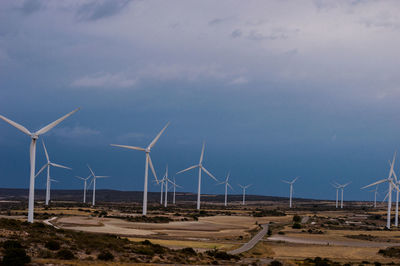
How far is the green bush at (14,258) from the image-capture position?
32594 millimetres

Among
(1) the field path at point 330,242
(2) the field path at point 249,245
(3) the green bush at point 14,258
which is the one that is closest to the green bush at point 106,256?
(3) the green bush at point 14,258

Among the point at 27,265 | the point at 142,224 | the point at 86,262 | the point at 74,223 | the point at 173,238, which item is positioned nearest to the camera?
the point at 27,265

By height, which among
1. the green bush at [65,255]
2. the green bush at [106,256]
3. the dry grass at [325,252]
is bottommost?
the dry grass at [325,252]

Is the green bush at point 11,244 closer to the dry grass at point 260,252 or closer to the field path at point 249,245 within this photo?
the dry grass at point 260,252

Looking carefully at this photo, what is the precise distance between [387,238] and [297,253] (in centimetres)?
3444

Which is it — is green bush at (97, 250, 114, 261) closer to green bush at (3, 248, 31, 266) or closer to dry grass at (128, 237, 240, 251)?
green bush at (3, 248, 31, 266)

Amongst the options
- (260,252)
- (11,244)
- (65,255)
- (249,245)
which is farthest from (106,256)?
(249,245)

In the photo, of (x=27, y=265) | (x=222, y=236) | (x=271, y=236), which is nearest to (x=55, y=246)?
(x=27, y=265)

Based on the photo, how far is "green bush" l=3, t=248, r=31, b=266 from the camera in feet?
107

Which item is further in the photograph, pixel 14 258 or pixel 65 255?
pixel 65 255

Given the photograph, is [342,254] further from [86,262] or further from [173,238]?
[86,262]

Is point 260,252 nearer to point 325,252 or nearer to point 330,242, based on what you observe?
point 325,252

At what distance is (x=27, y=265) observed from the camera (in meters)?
33.5

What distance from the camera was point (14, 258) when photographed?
32.9 meters
